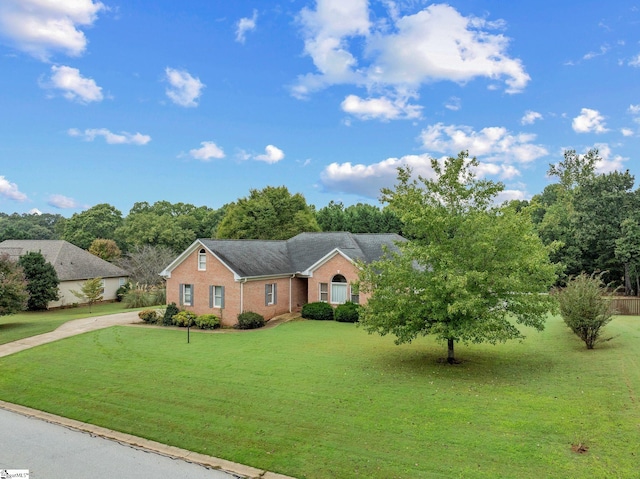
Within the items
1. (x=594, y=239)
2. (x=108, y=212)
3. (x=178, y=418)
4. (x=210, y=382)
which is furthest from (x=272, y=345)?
(x=108, y=212)

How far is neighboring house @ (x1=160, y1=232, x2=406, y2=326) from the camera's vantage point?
26.6 meters

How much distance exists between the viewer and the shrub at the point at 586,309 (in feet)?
53.8

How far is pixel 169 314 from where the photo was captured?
87.5 feet

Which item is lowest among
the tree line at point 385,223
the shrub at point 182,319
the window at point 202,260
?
the shrub at point 182,319

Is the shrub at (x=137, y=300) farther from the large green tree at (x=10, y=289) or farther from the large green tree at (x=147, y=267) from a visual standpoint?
the large green tree at (x=10, y=289)

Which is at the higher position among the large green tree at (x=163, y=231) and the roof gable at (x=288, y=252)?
the large green tree at (x=163, y=231)

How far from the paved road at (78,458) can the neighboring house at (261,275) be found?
15914 millimetres

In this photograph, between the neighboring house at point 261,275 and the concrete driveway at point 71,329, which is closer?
the concrete driveway at point 71,329

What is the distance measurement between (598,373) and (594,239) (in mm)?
31756

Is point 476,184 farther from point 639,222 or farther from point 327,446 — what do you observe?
→ point 639,222

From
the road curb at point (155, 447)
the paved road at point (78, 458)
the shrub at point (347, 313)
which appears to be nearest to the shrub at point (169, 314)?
the shrub at point (347, 313)

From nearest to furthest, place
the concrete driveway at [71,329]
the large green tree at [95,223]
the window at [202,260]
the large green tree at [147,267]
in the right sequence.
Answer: the concrete driveway at [71,329], the window at [202,260], the large green tree at [147,267], the large green tree at [95,223]

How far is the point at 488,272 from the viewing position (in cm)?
1396

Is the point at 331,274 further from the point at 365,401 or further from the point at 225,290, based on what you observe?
the point at 365,401
